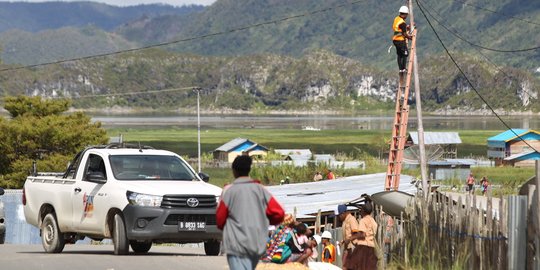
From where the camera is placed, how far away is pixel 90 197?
18.5 metres

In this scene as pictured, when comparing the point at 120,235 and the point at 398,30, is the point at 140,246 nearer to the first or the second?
the point at 120,235

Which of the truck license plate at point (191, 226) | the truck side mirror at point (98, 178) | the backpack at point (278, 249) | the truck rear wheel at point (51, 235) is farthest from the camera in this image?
the truck rear wheel at point (51, 235)

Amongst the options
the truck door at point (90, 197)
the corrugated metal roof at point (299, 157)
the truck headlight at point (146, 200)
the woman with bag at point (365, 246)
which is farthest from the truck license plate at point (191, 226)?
the corrugated metal roof at point (299, 157)

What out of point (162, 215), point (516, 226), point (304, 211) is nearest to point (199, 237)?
point (162, 215)

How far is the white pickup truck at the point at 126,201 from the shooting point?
17375 millimetres

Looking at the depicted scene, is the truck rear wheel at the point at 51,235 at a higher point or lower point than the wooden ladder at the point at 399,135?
lower

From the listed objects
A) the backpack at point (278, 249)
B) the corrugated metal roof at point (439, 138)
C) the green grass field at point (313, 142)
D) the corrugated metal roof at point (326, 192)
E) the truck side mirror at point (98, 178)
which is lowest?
the green grass field at point (313, 142)

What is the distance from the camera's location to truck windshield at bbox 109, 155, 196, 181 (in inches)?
722

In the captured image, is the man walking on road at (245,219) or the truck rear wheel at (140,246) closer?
the man walking on road at (245,219)

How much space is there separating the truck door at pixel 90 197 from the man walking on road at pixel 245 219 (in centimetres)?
760

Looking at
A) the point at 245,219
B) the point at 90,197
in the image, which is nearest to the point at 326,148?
the point at 90,197

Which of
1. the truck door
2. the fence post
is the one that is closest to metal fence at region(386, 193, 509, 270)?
the fence post

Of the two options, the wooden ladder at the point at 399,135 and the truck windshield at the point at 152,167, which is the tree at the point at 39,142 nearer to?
the wooden ladder at the point at 399,135

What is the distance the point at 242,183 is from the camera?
10812 mm
